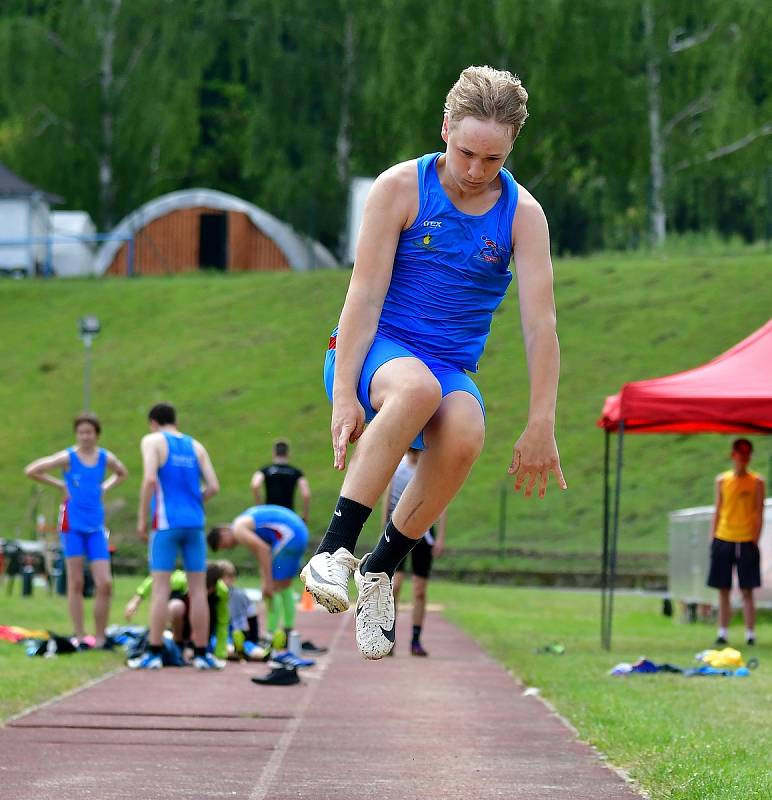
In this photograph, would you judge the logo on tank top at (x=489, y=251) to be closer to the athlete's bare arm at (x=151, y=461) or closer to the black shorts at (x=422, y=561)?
the athlete's bare arm at (x=151, y=461)

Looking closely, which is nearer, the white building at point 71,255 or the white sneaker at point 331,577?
the white sneaker at point 331,577

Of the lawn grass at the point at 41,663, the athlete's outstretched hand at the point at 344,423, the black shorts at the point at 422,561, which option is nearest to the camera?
the athlete's outstretched hand at the point at 344,423

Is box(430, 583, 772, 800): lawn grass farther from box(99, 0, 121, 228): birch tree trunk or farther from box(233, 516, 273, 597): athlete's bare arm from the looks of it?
box(99, 0, 121, 228): birch tree trunk

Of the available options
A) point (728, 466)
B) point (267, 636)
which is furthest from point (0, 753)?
point (728, 466)

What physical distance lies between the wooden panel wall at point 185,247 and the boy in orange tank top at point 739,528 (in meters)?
33.8

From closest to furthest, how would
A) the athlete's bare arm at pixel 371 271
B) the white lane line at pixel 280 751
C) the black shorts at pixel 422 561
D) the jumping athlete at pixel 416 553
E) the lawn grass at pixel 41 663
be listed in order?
the athlete's bare arm at pixel 371 271 < the white lane line at pixel 280 751 < the lawn grass at pixel 41 663 < the jumping athlete at pixel 416 553 < the black shorts at pixel 422 561

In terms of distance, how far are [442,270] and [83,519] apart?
860 centimetres

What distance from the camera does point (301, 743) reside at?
8.11 meters

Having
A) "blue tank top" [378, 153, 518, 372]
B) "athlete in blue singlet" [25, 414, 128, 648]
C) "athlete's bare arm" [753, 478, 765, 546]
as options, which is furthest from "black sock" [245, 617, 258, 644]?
"blue tank top" [378, 153, 518, 372]

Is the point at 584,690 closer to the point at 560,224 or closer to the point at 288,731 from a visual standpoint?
the point at 288,731

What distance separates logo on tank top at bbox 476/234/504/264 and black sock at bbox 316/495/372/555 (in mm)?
961

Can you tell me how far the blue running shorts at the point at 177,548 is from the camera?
41.0ft

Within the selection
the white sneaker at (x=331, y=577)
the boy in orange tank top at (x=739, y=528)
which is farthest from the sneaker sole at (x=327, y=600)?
the boy in orange tank top at (x=739, y=528)

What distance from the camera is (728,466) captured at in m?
30.0
